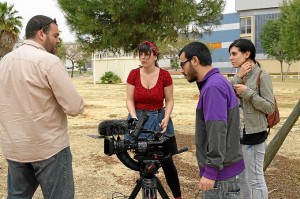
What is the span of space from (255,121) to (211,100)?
47.4 inches

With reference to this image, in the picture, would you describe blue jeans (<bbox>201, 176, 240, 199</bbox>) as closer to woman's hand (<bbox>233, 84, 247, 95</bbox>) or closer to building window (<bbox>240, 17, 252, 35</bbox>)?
woman's hand (<bbox>233, 84, 247, 95</bbox>)

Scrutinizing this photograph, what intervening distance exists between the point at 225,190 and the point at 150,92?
187 cm

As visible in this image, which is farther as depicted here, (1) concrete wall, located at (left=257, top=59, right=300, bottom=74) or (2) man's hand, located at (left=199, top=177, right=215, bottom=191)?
(1) concrete wall, located at (left=257, top=59, right=300, bottom=74)

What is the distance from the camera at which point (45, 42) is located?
285cm

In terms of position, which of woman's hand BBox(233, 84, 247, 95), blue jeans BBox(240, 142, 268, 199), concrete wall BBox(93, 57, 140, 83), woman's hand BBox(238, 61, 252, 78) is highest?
concrete wall BBox(93, 57, 140, 83)

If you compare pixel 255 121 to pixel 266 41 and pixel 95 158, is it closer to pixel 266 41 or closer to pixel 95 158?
pixel 95 158

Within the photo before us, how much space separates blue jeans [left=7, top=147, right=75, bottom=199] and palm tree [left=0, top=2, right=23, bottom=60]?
22.8 meters

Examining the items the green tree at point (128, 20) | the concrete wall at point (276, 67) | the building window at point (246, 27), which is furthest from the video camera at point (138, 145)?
the building window at point (246, 27)

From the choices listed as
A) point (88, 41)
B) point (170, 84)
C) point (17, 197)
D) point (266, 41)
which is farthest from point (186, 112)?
point (266, 41)

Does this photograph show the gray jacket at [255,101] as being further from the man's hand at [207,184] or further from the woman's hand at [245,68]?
the man's hand at [207,184]

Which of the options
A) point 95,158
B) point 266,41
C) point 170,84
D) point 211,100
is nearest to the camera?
point 211,100

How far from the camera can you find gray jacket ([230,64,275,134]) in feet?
11.3

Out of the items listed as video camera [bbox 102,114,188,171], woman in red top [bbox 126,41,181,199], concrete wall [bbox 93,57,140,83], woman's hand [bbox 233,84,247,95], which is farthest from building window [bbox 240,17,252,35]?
video camera [bbox 102,114,188,171]

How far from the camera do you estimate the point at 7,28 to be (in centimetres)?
2480
